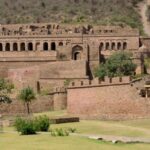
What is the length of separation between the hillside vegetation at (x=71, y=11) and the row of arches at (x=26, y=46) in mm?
16287

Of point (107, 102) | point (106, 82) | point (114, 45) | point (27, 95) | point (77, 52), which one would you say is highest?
point (114, 45)

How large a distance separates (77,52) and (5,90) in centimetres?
1059

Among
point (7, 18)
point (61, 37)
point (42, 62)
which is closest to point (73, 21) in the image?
point (7, 18)

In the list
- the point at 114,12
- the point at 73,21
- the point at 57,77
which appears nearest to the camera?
the point at 57,77

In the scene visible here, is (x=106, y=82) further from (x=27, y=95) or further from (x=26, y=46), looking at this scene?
(x=26, y=46)

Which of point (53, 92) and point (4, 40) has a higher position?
point (4, 40)

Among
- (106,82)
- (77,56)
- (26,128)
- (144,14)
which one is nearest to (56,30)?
(77,56)

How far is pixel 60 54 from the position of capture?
202 feet

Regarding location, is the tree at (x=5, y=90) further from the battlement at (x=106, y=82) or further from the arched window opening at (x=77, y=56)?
the arched window opening at (x=77, y=56)

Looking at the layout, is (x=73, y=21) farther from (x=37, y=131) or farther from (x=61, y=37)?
(x=37, y=131)

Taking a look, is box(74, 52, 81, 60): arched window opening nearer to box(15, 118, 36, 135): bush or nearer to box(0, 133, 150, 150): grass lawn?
box(15, 118, 36, 135): bush

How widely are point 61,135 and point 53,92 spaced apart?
2007cm

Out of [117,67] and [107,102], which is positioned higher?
[117,67]

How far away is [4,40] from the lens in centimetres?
6656
